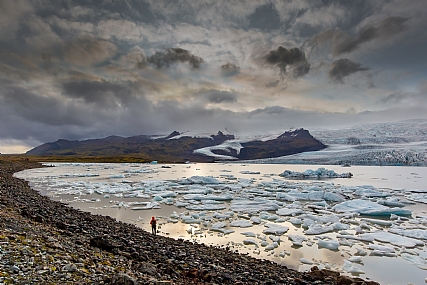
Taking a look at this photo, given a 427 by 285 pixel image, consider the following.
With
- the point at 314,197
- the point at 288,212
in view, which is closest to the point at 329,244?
the point at 288,212

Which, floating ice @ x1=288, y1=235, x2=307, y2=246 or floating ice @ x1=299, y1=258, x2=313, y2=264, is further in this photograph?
floating ice @ x1=288, y1=235, x2=307, y2=246

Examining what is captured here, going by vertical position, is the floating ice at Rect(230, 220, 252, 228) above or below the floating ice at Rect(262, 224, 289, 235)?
above

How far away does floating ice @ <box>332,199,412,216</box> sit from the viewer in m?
16.2

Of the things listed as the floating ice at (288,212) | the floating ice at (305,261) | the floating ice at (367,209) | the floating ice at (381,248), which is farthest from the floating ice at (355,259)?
the floating ice at (367,209)

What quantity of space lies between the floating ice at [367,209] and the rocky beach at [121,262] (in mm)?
11425

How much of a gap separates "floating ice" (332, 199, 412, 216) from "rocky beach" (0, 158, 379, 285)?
11425mm

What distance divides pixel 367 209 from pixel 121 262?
1702cm

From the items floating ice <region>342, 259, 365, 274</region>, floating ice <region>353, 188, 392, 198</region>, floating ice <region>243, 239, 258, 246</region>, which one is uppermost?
floating ice <region>243, 239, 258, 246</region>

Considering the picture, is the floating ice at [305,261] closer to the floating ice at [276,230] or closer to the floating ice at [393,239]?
the floating ice at [276,230]

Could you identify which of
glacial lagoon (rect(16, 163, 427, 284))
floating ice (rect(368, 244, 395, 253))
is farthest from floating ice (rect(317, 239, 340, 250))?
floating ice (rect(368, 244, 395, 253))

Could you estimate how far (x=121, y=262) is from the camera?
5812 millimetres

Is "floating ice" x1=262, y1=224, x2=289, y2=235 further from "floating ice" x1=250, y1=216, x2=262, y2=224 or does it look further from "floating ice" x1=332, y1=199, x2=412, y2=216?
"floating ice" x1=332, y1=199, x2=412, y2=216

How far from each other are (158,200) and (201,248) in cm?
1132

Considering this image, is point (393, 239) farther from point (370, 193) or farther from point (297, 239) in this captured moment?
point (370, 193)
